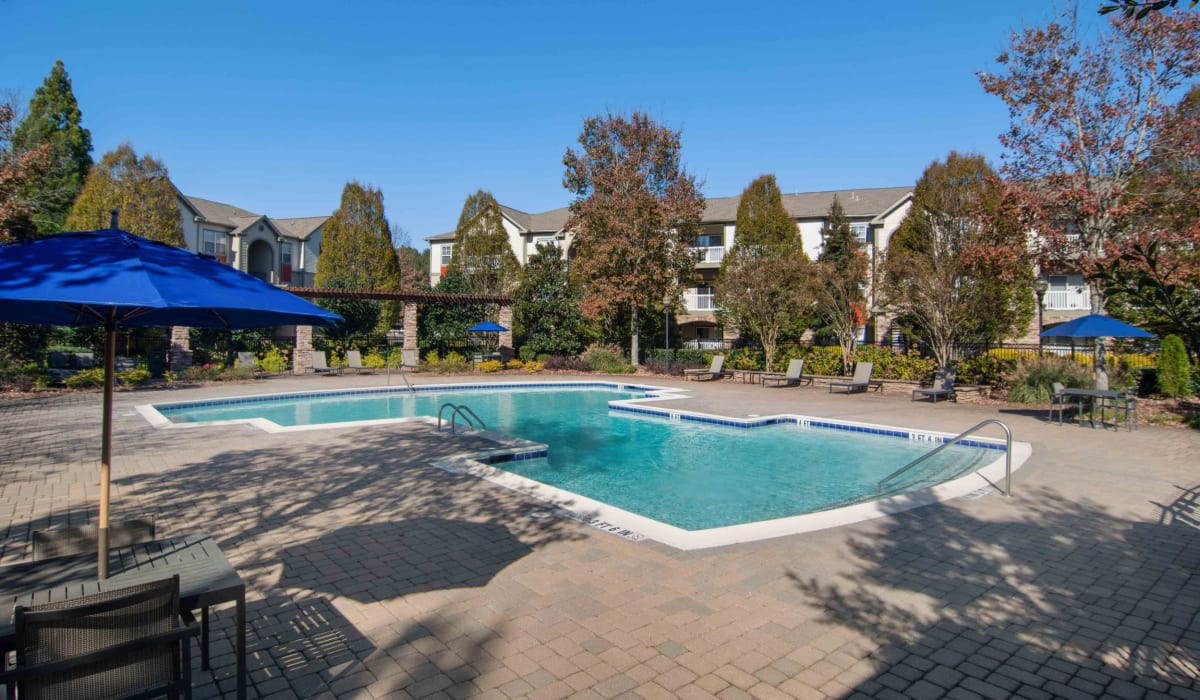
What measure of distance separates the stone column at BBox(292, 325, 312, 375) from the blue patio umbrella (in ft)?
69.3

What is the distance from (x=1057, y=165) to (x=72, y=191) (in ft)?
114

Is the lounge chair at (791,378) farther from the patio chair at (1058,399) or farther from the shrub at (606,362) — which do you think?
the patio chair at (1058,399)

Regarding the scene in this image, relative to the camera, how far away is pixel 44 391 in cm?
1689

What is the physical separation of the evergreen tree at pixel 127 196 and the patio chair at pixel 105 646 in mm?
26010

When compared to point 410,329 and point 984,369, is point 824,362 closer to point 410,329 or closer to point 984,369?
point 984,369

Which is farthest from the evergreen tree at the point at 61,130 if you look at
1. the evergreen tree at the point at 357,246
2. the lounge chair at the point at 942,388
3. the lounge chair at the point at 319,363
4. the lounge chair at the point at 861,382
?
the lounge chair at the point at 942,388

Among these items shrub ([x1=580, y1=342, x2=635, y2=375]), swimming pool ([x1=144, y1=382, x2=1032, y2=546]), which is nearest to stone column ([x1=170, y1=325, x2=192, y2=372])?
swimming pool ([x1=144, y1=382, x2=1032, y2=546])

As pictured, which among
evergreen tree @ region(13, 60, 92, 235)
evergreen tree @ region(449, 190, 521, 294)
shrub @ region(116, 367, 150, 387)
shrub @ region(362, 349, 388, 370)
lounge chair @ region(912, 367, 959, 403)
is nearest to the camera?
lounge chair @ region(912, 367, 959, 403)

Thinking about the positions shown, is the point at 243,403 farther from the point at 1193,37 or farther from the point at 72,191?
the point at 1193,37

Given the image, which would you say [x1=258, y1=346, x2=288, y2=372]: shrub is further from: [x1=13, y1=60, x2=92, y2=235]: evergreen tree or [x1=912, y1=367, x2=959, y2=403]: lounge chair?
[x1=912, y1=367, x2=959, y2=403]: lounge chair

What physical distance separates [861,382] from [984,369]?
330 centimetres

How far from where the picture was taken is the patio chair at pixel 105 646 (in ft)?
7.67

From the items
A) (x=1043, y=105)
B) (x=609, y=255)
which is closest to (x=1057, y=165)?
(x=1043, y=105)

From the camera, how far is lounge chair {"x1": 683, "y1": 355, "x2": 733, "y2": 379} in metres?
23.8
